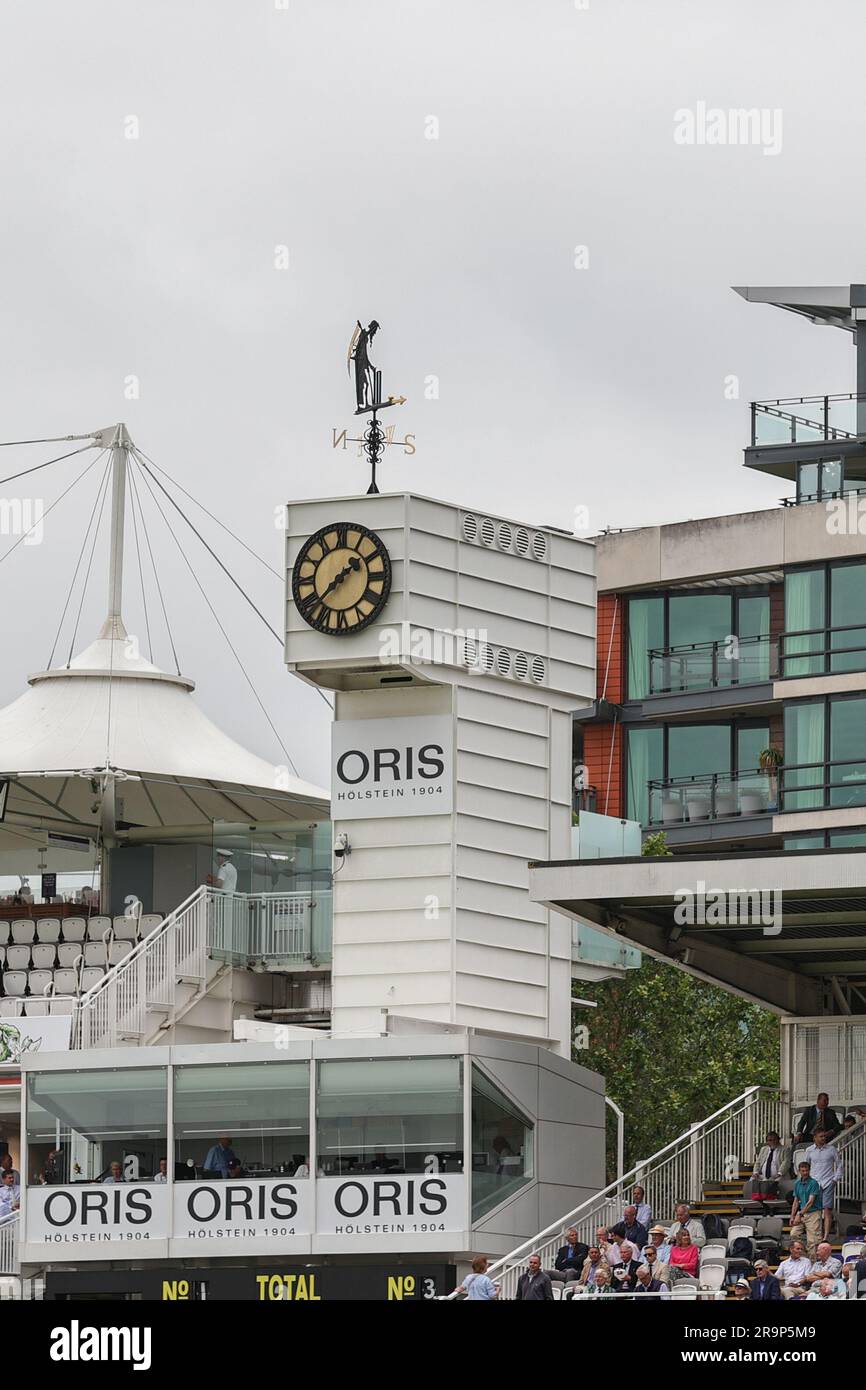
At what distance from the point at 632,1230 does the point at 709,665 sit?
33229mm

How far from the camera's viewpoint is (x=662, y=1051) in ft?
165

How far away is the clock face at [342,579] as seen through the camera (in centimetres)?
3803

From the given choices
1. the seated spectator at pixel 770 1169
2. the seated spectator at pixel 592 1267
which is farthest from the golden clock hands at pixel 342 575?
the seated spectator at pixel 592 1267

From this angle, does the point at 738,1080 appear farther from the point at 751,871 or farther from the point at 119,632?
the point at 751,871

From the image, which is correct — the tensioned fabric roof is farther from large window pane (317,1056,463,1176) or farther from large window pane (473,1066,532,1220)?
large window pane (473,1066,532,1220)

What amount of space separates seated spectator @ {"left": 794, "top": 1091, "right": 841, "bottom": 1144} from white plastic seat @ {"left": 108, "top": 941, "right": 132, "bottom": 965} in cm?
1032

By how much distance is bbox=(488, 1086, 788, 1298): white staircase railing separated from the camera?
117ft

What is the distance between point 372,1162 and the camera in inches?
1410

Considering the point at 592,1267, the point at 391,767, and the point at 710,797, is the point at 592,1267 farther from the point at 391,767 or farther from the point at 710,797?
the point at 710,797

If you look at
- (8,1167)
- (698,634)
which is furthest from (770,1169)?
(698,634)

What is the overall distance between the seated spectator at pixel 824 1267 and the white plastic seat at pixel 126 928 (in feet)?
50.2
